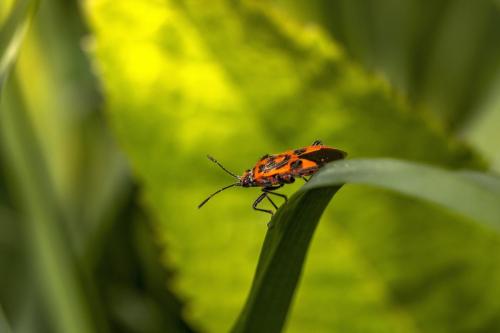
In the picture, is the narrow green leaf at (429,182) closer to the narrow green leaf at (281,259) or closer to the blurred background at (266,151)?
the narrow green leaf at (281,259)

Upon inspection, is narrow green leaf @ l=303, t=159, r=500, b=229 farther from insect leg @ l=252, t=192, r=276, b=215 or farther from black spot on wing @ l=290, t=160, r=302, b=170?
insect leg @ l=252, t=192, r=276, b=215

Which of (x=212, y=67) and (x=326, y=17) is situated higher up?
(x=326, y=17)

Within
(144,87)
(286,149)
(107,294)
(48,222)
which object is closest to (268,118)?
(286,149)

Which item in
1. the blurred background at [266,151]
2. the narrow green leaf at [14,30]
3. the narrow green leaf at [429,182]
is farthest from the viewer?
the blurred background at [266,151]

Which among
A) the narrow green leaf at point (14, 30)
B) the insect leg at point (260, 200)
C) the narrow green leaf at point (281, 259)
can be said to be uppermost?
the insect leg at point (260, 200)

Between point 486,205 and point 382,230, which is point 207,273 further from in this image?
point 486,205

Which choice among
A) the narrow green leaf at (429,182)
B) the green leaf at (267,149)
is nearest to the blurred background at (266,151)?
the green leaf at (267,149)
